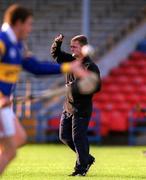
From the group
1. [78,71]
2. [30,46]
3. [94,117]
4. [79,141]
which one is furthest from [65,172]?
[30,46]

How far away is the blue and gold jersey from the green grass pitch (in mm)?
2701

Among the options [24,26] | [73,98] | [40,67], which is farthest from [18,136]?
[73,98]

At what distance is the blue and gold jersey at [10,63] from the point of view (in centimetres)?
804

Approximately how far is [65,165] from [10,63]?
17.4 feet

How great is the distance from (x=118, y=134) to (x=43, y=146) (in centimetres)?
286

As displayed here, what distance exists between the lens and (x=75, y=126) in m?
10.9

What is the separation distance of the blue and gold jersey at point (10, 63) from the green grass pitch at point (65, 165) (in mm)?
2701

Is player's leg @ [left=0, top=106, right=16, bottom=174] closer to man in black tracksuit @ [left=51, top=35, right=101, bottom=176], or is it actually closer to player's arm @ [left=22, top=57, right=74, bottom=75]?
player's arm @ [left=22, top=57, right=74, bottom=75]

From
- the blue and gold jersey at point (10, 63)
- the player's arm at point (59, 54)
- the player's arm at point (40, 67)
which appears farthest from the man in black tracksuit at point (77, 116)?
the blue and gold jersey at point (10, 63)

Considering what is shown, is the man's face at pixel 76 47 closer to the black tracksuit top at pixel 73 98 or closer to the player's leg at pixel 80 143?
the black tracksuit top at pixel 73 98

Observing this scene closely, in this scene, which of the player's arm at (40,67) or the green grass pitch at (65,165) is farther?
the green grass pitch at (65,165)

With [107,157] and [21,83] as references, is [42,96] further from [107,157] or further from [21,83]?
[21,83]

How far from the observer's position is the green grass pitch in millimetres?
11078

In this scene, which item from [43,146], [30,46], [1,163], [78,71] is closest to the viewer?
[78,71]
